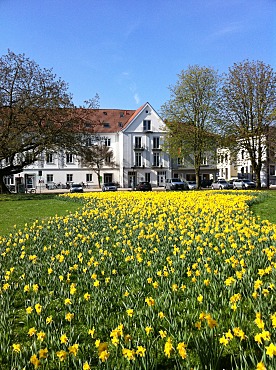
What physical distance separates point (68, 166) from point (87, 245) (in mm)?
55079

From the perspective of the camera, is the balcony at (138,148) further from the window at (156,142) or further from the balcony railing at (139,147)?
the window at (156,142)

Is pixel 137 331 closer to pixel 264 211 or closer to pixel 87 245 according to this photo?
pixel 87 245

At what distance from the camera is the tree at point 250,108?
32875mm

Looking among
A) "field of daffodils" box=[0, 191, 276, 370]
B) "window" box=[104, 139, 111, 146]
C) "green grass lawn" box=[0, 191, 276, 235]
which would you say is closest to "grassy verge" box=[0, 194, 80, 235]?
"green grass lawn" box=[0, 191, 276, 235]

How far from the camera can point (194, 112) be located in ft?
122

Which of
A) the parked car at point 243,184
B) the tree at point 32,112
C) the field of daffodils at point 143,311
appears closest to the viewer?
the field of daffodils at point 143,311

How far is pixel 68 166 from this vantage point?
199 feet

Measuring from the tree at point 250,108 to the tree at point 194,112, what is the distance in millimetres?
2136

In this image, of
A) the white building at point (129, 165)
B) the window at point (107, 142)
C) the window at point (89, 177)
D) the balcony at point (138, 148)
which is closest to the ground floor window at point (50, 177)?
the white building at point (129, 165)

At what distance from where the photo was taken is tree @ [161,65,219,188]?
119 ft

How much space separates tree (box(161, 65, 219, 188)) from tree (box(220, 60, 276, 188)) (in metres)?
2.14

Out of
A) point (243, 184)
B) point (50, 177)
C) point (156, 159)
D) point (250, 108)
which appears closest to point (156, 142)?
point (156, 159)

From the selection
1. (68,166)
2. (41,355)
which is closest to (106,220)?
(41,355)

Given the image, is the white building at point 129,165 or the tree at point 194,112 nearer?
the tree at point 194,112
